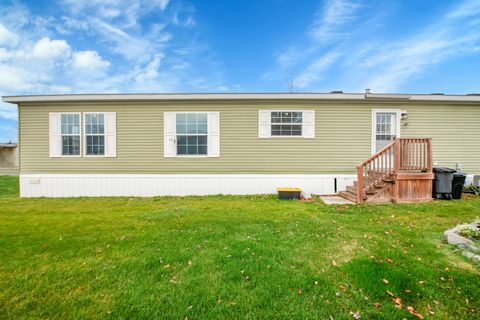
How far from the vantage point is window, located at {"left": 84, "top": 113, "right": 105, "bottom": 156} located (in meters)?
7.77

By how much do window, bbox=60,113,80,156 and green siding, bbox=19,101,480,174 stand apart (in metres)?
0.29

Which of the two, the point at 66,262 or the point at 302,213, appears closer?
the point at 66,262

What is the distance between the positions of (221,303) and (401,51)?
14.7 m

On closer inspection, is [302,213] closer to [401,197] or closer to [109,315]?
[401,197]

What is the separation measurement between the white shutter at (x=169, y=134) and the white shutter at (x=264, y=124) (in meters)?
3.19

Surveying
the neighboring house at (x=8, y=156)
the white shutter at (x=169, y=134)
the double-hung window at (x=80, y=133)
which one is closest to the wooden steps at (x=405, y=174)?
the white shutter at (x=169, y=134)

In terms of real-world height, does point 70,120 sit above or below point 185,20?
below

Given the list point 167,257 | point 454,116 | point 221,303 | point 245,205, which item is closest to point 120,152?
point 245,205

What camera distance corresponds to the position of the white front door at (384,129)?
7.72m

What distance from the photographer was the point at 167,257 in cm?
300

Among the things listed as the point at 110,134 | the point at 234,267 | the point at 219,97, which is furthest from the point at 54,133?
the point at 234,267

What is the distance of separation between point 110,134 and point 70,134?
1511 mm

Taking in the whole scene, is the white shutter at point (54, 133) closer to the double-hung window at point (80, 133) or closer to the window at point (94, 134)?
the double-hung window at point (80, 133)

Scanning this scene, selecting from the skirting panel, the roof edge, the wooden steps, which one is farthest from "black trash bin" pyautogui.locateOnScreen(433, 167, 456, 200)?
the roof edge
